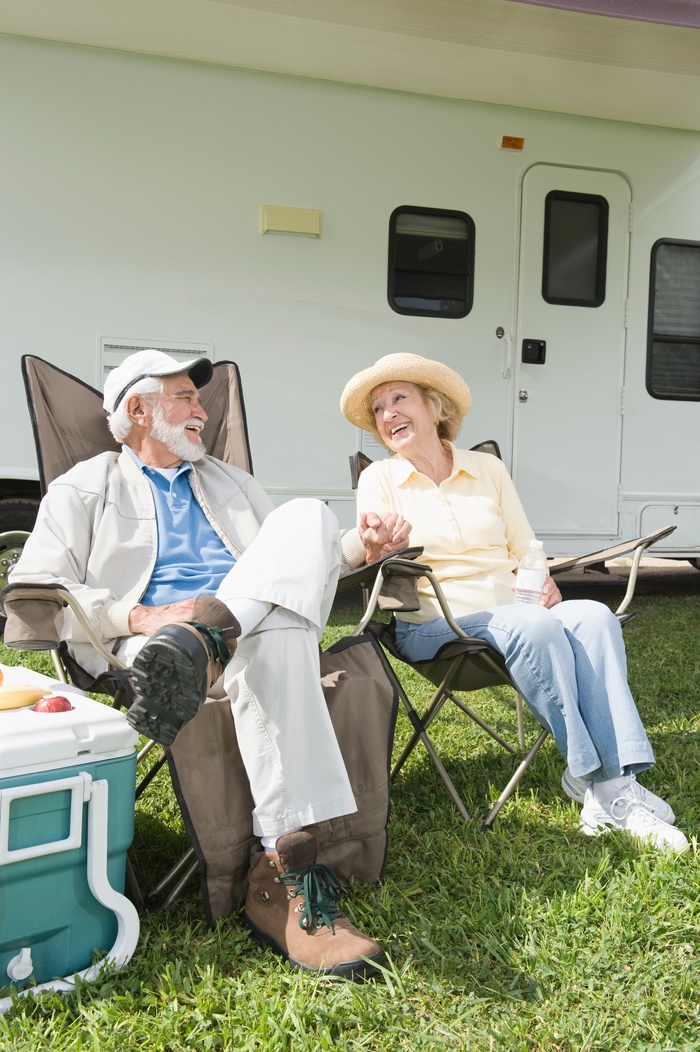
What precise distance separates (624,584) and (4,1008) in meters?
5.00

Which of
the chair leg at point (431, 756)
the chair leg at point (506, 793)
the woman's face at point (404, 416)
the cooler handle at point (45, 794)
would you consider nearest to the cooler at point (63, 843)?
the cooler handle at point (45, 794)

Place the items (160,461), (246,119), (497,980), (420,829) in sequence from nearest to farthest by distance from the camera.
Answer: (497,980)
(420,829)
(160,461)
(246,119)

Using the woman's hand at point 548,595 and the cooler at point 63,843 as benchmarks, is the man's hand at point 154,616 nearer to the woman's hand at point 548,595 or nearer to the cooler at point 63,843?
the cooler at point 63,843

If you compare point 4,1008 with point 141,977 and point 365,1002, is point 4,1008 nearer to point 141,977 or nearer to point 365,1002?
point 141,977

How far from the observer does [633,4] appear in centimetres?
364

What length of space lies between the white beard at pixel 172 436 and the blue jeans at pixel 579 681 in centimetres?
93

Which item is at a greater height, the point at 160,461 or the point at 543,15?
the point at 543,15

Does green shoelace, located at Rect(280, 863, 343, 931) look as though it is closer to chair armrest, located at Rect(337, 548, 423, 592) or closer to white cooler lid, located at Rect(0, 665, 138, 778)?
white cooler lid, located at Rect(0, 665, 138, 778)

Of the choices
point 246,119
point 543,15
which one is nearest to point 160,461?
point 246,119

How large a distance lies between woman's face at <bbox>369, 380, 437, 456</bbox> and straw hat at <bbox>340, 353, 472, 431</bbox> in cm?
3

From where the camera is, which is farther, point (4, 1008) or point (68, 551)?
point (68, 551)

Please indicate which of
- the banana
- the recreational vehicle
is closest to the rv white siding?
the recreational vehicle

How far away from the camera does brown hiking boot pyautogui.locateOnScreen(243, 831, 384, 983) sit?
5.10ft

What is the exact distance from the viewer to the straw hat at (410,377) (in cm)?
272
